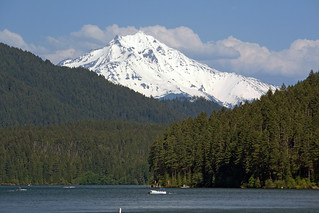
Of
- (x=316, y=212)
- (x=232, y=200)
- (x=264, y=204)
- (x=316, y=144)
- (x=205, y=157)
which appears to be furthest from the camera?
(x=205, y=157)

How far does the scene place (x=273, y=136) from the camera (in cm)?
17888

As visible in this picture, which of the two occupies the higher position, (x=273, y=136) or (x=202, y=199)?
(x=273, y=136)

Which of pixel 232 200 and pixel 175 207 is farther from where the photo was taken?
pixel 232 200

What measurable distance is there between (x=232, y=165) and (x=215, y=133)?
13.6 metres

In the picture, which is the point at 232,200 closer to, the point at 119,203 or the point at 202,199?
the point at 202,199

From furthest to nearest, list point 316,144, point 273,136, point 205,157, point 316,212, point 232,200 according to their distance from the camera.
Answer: point 205,157, point 273,136, point 316,144, point 232,200, point 316,212

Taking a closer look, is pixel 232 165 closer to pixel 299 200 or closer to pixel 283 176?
pixel 283 176

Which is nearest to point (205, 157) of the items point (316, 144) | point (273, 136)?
point (273, 136)

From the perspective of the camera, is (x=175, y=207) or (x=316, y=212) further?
(x=175, y=207)

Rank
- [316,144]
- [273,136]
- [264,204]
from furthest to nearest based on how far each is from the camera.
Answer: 1. [273,136]
2. [316,144]
3. [264,204]

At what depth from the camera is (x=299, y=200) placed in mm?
129250

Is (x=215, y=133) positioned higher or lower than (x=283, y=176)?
higher

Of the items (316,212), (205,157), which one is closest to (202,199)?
(316,212)

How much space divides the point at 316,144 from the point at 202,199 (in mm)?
39251
